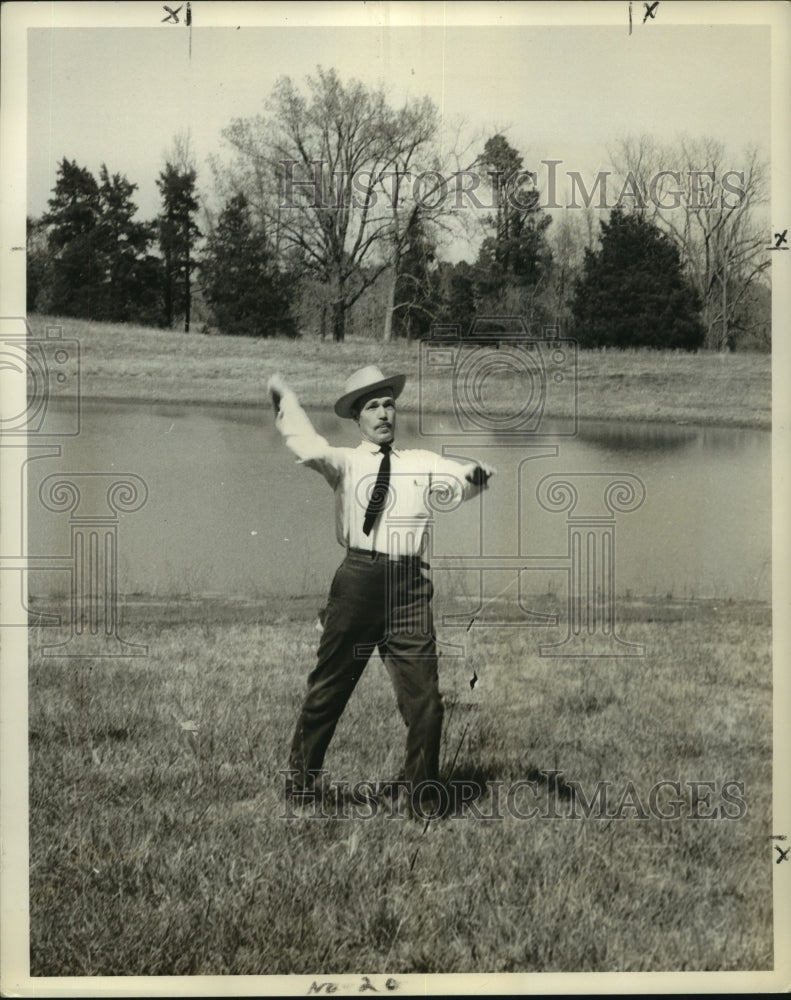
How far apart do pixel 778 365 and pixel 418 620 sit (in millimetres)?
1728

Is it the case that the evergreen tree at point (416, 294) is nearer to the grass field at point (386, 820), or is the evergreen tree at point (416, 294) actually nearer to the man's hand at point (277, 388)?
the man's hand at point (277, 388)

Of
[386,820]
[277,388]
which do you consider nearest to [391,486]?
[277,388]

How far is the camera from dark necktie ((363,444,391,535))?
3887 millimetres

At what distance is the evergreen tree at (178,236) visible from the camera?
157 inches

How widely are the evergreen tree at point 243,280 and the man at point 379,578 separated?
1.50 feet

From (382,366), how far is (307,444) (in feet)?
1.39

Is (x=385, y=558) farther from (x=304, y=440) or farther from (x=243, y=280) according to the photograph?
(x=243, y=280)

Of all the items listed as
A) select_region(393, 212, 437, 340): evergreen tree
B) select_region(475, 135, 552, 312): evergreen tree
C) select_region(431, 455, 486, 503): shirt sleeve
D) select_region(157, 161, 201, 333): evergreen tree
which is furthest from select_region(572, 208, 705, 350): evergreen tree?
select_region(157, 161, 201, 333): evergreen tree

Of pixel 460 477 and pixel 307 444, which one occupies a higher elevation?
pixel 307 444

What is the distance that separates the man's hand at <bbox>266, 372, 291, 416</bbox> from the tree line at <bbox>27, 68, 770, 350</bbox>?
0.19 meters

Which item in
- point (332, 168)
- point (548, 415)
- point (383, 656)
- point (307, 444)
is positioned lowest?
point (383, 656)

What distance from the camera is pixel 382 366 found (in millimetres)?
3988

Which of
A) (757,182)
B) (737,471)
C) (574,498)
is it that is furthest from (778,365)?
(574,498)

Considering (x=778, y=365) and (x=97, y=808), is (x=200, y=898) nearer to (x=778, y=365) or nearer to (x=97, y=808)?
(x=97, y=808)
